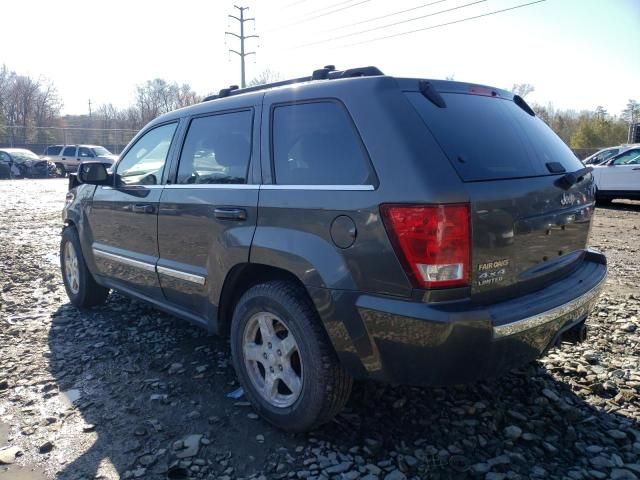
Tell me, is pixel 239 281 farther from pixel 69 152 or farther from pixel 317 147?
pixel 69 152

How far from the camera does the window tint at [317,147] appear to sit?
238cm

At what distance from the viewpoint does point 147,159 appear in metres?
3.92

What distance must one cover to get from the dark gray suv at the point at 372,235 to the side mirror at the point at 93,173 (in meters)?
0.98

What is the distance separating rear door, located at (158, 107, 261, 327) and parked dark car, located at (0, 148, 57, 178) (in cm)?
2825

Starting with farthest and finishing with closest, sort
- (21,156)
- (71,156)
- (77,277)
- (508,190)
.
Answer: (71,156) → (21,156) → (77,277) → (508,190)

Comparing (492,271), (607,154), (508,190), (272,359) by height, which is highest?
(607,154)

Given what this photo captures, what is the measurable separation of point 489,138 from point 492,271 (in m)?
0.75

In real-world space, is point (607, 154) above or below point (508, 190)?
above

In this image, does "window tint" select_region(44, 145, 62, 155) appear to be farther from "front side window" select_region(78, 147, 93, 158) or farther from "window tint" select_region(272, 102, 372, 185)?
"window tint" select_region(272, 102, 372, 185)

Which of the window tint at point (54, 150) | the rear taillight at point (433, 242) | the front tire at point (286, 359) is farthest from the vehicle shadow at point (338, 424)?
the window tint at point (54, 150)

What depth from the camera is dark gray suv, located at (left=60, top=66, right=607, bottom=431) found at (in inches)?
83.9

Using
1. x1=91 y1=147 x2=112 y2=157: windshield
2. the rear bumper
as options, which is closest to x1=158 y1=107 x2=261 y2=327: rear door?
the rear bumper

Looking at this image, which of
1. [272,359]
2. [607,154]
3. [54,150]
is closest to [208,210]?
[272,359]

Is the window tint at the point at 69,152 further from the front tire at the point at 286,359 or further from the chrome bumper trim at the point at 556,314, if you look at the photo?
the chrome bumper trim at the point at 556,314
